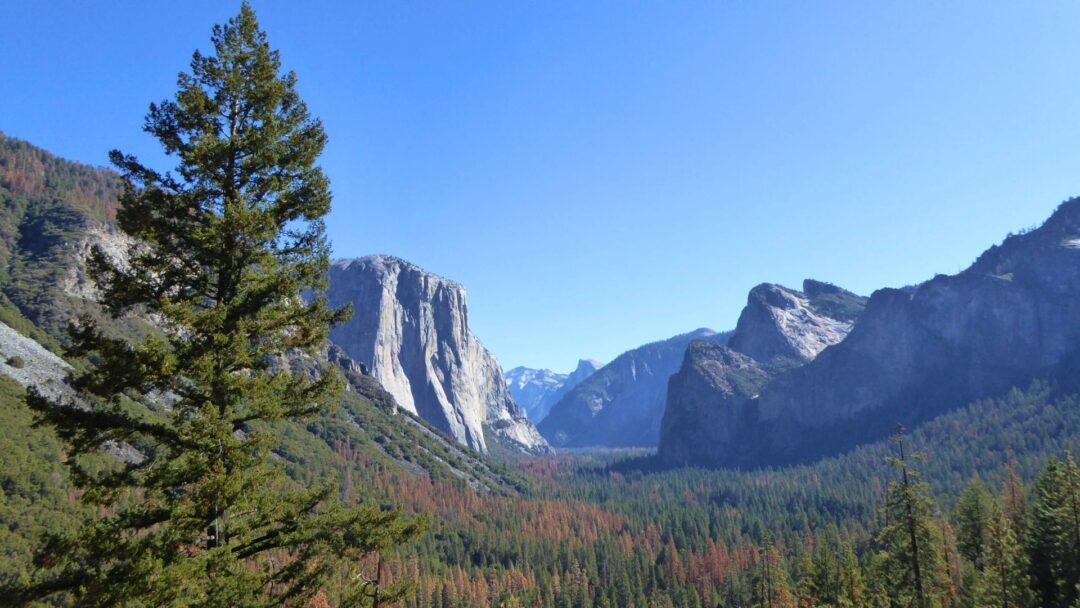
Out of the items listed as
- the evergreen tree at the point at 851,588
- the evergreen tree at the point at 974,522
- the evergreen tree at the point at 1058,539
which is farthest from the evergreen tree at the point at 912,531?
the evergreen tree at the point at 974,522

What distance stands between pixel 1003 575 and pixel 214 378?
53.6 meters

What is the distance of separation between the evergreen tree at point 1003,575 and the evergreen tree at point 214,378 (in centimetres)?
4898

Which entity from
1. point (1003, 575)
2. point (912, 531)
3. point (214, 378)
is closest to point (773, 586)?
point (1003, 575)

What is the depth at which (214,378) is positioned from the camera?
12.2 m

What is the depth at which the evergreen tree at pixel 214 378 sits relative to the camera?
11.3 m

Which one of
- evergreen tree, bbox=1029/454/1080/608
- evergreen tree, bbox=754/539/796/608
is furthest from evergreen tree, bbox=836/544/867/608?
evergreen tree, bbox=1029/454/1080/608

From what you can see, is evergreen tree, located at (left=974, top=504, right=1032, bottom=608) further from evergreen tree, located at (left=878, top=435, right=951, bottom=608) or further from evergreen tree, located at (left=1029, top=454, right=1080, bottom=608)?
evergreen tree, located at (left=878, top=435, right=951, bottom=608)

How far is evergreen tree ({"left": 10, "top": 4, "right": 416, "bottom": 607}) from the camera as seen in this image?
1127 centimetres

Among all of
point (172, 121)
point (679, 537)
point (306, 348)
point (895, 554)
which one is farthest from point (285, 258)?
point (679, 537)

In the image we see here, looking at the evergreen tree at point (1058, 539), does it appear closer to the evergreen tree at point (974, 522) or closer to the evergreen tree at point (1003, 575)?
the evergreen tree at point (1003, 575)

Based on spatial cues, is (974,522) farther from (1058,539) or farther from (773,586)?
(773,586)

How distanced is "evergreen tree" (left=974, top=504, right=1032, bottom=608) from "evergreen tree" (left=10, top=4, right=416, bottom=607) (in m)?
49.0

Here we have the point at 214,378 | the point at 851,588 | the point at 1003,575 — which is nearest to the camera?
the point at 214,378

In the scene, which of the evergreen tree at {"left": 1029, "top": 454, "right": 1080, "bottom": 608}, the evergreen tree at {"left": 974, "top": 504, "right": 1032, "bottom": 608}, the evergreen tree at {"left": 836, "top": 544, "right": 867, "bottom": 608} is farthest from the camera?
the evergreen tree at {"left": 836, "top": 544, "right": 867, "bottom": 608}
